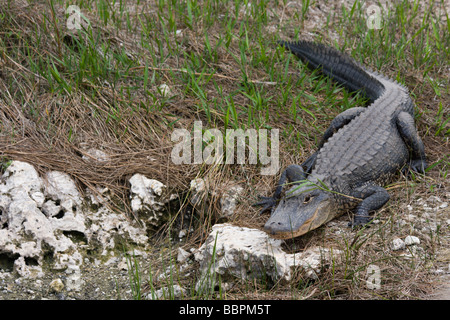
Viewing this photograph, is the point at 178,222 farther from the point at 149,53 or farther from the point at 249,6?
the point at 249,6

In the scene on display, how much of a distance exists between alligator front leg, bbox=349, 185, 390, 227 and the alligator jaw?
0.20 meters

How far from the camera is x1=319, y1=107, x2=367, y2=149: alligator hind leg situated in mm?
4504

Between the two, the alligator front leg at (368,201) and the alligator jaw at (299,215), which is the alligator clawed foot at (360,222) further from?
the alligator jaw at (299,215)

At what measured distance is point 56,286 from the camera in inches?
129

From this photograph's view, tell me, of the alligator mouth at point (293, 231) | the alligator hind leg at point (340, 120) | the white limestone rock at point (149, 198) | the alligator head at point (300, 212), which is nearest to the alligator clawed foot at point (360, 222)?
the alligator head at point (300, 212)

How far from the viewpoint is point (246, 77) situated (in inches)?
194

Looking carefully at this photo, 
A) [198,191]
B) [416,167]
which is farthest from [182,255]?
[416,167]

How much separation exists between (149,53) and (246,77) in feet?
3.61

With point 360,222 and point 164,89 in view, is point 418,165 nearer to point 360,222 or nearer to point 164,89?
point 360,222

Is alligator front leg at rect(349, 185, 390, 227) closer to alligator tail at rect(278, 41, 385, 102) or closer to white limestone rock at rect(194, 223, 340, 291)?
white limestone rock at rect(194, 223, 340, 291)

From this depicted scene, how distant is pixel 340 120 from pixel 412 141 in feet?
2.18

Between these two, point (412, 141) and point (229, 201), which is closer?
point (229, 201)

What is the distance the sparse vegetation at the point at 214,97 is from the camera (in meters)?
3.30

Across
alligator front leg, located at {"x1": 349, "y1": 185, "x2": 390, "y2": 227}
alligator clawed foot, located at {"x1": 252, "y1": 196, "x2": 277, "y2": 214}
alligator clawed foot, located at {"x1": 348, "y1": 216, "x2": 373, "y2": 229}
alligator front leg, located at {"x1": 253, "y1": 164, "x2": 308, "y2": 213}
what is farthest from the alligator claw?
alligator clawed foot, located at {"x1": 252, "y1": 196, "x2": 277, "y2": 214}
